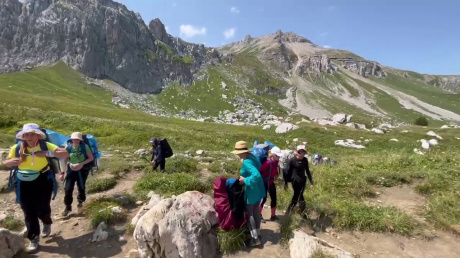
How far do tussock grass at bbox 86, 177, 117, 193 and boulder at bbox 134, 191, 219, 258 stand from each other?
5.75 m

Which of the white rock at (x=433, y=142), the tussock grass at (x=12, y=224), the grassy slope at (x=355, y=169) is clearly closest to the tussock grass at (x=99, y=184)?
the tussock grass at (x=12, y=224)

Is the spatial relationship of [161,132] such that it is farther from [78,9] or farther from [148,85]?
[78,9]

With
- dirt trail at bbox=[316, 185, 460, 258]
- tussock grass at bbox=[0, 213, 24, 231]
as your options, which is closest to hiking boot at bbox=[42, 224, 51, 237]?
tussock grass at bbox=[0, 213, 24, 231]

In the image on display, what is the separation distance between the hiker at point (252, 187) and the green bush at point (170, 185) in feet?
13.6

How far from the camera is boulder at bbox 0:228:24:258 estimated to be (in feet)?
21.9

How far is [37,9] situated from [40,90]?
7322 cm

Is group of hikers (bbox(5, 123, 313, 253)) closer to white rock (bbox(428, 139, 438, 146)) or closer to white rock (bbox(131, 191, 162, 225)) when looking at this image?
white rock (bbox(131, 191, 162, 225))

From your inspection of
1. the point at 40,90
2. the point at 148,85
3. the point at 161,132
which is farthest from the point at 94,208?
the point at 148,85

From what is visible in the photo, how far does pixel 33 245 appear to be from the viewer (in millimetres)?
7496

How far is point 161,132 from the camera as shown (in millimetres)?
34750

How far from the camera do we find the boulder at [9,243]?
6.68 metres

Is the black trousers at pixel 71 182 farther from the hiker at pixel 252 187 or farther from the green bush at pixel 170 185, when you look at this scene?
the hiker at pixel 252 187

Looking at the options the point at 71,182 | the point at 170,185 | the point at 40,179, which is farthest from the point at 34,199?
the point at 170,185

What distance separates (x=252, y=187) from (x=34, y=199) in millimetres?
5696
